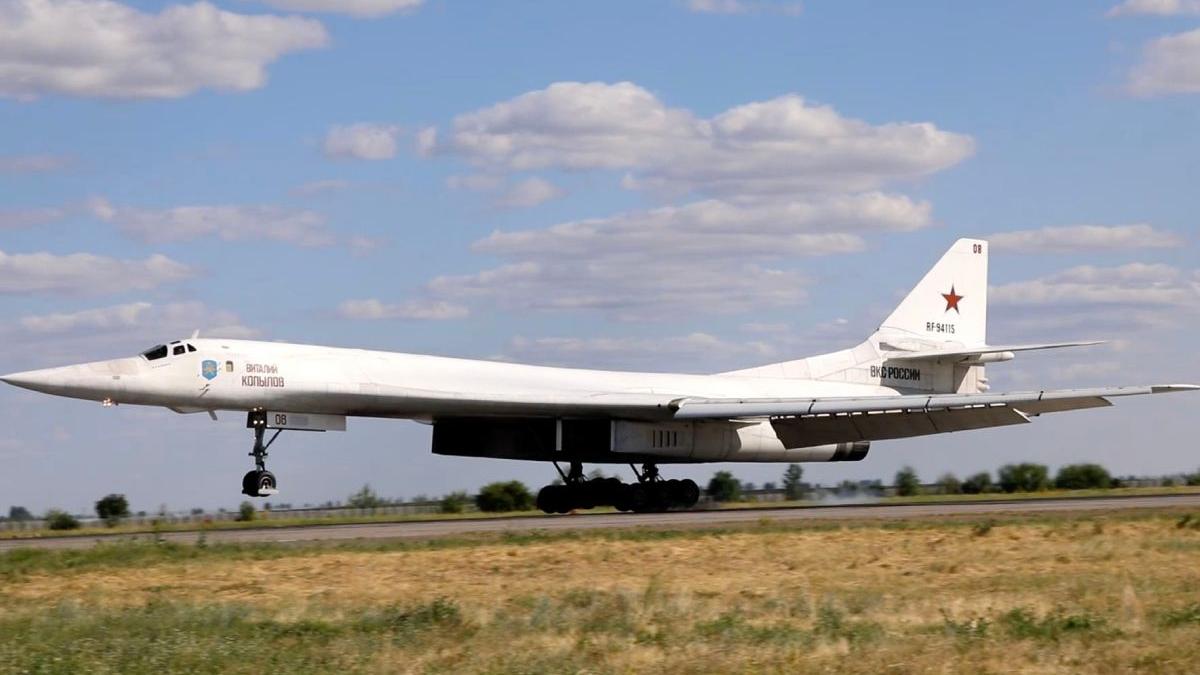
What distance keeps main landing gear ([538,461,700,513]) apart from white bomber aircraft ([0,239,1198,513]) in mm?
26

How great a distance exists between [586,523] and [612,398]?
5.02 m

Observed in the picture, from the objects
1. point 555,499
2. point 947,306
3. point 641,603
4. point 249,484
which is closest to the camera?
point 641,603

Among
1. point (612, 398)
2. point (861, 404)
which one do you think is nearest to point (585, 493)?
point (612, 398)

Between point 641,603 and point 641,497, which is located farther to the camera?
point 641,497

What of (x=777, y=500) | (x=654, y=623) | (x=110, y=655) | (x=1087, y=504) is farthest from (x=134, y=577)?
(x=777, y=500)

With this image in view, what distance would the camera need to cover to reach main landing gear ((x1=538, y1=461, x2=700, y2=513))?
27047 mm

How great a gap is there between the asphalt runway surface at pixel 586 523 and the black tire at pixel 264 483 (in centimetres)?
61

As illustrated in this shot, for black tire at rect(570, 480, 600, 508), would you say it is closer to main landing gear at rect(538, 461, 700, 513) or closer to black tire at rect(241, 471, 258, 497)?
main landing gear at rect(538, 461, 700, 513)

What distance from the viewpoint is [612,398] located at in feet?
86.9

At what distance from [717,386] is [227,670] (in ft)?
64.8

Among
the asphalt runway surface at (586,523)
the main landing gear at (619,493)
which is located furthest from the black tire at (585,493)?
the asphalt runway surface at (586,523)

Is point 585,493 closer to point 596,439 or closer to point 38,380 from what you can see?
point 596,439

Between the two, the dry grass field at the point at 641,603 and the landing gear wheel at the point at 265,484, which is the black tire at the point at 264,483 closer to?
the landing gear wheel at the point at 265,484

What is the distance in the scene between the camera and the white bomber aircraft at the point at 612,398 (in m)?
23.0
